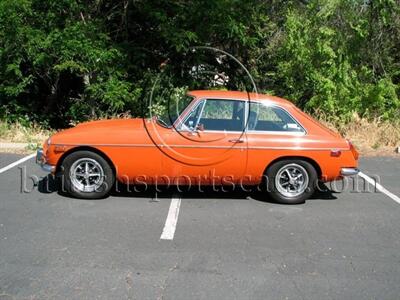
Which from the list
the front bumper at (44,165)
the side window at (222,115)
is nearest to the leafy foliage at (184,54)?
the front bumper at (44,165)

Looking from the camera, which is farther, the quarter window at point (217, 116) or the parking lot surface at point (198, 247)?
the quarter window at point (217, 116)

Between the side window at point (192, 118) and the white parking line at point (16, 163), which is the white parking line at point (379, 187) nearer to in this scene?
the side window at point (192, 118)

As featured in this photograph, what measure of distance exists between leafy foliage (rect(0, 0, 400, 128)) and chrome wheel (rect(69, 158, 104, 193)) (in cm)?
478

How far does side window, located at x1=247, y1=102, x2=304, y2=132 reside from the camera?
6.52 meters

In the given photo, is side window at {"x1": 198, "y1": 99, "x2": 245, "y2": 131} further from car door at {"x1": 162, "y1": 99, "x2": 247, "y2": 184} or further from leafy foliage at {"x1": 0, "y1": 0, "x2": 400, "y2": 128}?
leafy foliage at {"x1": 0, "y1": 0, "x2": 400, "y2": 128}

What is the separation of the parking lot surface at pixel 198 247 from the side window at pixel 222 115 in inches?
38.8

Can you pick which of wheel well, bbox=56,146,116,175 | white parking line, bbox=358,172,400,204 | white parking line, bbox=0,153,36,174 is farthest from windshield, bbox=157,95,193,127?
white parking line, bbox=358,172,400,204

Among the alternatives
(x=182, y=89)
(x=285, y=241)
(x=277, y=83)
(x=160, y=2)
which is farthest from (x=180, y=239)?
(x=277, y=83)

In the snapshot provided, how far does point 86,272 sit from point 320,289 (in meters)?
1.98

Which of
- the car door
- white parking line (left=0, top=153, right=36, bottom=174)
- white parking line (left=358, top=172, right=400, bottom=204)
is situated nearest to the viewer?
the car door

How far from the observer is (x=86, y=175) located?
644 cm

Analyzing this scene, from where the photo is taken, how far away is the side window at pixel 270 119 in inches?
257

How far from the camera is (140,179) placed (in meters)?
6.42

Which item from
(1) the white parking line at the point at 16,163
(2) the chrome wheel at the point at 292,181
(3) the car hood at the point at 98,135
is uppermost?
(3) the car hood at the point at 98,135
